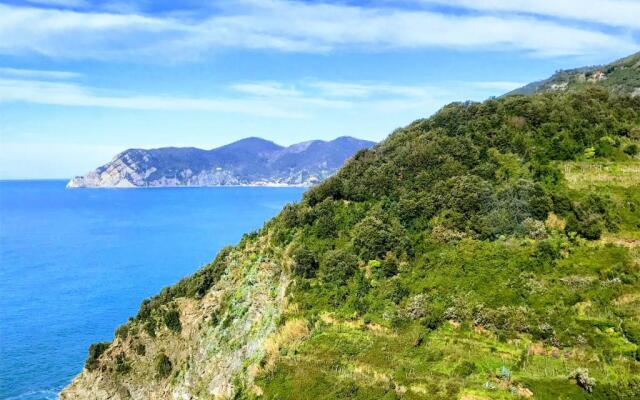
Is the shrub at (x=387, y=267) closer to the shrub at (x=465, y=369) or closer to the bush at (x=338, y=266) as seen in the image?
the bush at (x=338, y=266)

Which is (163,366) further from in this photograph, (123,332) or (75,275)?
(75,275)

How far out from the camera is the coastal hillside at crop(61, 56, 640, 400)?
2241 cm

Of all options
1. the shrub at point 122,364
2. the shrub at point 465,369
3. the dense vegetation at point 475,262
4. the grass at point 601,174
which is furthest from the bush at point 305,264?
the grass at point 601,174

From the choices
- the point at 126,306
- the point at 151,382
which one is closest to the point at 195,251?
the point at 126,306

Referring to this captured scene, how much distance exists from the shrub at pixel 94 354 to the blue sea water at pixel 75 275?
10879mm

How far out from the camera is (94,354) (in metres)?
39.4

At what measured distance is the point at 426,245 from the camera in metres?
31.5

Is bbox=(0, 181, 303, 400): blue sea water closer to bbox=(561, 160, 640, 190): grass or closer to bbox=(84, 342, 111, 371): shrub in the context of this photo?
bbox=(84, 342, 111, 371): shrub

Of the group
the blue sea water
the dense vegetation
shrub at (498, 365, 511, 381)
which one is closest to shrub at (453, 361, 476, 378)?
the dense vegetation

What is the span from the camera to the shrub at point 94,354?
39.1 meters

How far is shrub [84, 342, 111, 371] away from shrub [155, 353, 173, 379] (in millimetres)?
5674

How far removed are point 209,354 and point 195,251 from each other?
257 ft

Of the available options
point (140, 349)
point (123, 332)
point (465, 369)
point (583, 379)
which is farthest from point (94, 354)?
point (583, 379)

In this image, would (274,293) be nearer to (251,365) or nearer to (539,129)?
(251,365)
